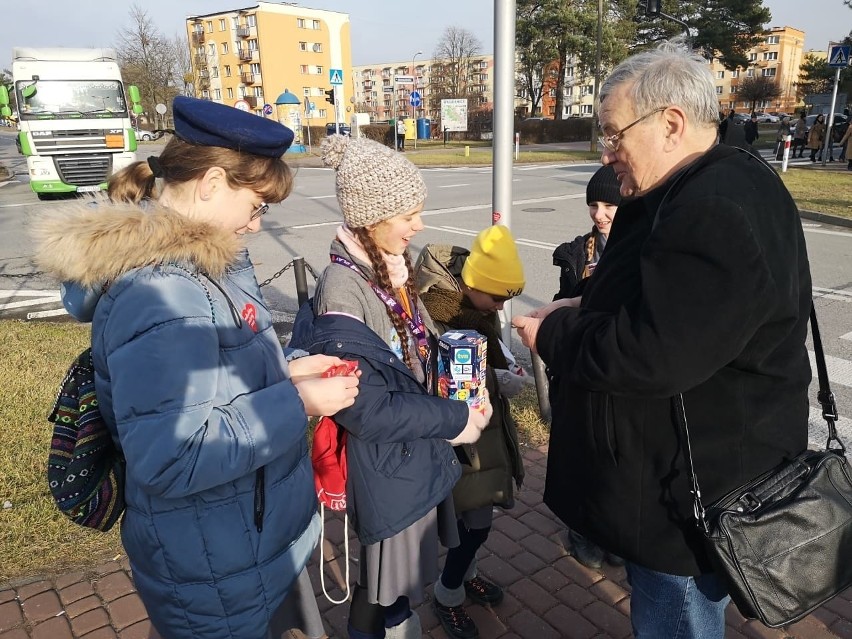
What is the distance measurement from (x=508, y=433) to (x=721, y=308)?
3.87 feet

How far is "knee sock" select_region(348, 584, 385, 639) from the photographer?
217cm

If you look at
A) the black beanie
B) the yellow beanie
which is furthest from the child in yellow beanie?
the black beanie

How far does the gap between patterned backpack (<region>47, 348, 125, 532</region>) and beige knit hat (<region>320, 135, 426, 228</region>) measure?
892mm

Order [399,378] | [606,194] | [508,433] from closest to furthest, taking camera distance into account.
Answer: [399,378]
[508,433]
[606,194]

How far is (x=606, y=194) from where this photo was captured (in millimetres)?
3350

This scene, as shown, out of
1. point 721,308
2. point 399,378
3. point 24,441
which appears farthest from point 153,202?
point 24,441

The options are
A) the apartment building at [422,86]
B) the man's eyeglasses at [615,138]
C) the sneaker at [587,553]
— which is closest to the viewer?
the man's eyeglasses at [615,138]

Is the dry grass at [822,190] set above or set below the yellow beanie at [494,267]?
below

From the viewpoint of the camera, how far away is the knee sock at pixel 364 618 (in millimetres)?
2172

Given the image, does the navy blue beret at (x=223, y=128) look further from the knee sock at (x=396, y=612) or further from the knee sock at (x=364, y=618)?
the knee sock at (x=396, y=612)

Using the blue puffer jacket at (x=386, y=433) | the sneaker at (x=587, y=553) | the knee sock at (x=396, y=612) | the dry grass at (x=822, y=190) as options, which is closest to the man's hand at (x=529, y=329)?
the blue puffer jacket at (x=386, y=433)

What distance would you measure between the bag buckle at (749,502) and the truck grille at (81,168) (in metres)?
17.2

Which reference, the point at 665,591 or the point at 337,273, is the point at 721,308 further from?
the point at 337,273

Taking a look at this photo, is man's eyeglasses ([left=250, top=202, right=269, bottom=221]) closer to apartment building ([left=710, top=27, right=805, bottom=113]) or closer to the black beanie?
the black beanie
